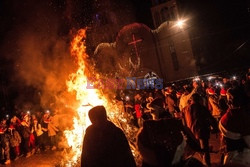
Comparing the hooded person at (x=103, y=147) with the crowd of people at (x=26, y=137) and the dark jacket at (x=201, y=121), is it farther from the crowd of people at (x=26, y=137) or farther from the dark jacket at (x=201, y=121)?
the crowd of people at (x=26, y=137)

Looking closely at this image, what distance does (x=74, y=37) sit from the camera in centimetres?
912

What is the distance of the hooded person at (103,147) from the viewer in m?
3.14

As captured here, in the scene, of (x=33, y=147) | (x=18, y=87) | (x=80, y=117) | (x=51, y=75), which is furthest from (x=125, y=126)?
(x=18, y=87)

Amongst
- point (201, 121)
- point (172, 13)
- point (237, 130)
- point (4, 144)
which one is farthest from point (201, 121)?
point (172, 13)

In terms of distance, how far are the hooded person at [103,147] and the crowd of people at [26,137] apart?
8.44 meters

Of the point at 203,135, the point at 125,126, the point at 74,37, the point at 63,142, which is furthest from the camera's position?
the point at 63,142

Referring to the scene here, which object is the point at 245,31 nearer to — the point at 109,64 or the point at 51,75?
the point at 109,64

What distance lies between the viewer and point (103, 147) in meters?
3.16

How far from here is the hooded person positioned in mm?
3139

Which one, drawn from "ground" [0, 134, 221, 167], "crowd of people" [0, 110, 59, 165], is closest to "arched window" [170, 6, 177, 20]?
"crowd of people" [0, 110, 59, 165]

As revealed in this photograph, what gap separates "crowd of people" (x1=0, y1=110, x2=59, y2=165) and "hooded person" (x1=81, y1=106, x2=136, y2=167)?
8.44 m

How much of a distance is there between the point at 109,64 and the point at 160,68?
6.44 m

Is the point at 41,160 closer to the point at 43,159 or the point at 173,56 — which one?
the point at 43,159

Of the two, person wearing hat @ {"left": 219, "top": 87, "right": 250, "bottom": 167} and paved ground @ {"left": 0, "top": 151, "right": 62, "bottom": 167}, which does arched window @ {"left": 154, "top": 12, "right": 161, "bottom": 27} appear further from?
person wearing hat @ {"left": 219, "top": 87, "right": 250, "bottom": 167}
